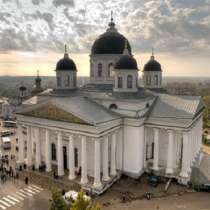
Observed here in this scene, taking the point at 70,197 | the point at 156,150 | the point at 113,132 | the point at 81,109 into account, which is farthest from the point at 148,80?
the point at 70,197

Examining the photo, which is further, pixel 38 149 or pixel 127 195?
pixel 38 149

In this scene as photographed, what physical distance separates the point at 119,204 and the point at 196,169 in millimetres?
10475

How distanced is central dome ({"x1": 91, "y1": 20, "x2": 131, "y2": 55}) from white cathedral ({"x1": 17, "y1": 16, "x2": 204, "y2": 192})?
3491 mm

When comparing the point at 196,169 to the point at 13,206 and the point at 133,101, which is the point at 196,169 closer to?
the point at 133,101

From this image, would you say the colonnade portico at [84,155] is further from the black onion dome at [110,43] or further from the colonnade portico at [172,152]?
the black onion dome at [110,43]

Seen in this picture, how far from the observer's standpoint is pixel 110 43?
2878 centimetres

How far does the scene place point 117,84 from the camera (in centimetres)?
2573

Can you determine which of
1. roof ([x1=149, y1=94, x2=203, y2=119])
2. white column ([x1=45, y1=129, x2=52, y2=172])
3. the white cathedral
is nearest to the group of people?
the white cathedral

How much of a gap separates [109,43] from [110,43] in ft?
0.35

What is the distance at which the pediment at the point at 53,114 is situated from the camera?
20703mm

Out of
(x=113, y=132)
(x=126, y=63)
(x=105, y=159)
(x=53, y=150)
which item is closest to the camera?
(x=105, y=159)

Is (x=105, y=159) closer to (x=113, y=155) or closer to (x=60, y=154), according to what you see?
(x=113, y=155)

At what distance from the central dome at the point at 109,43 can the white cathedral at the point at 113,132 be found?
3.49 metres

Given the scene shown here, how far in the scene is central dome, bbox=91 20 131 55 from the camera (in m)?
28.7
